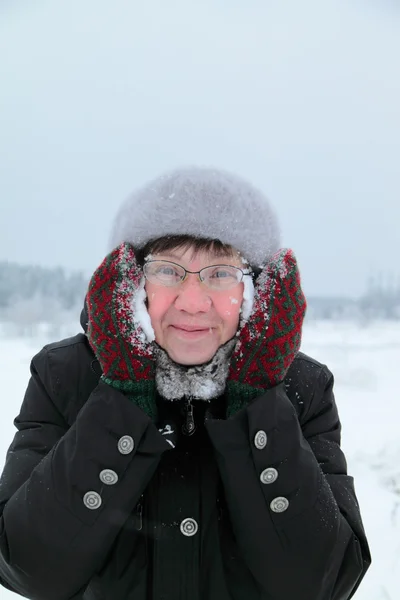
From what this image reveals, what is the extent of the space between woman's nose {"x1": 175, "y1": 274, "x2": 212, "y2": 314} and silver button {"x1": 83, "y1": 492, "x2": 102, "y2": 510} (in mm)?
549

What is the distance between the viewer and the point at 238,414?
4.36 ft

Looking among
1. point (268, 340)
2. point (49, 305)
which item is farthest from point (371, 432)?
point (49, 305)

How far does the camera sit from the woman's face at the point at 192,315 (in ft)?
4.61

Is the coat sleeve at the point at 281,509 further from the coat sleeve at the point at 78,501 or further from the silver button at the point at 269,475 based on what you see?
the coat sleeve at the point at 78,501

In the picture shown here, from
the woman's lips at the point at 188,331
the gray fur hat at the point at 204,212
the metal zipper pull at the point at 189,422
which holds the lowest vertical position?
the metal zipper pull at the point at 189,422

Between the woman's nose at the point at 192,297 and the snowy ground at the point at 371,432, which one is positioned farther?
the snowy ground at the point at 371,432

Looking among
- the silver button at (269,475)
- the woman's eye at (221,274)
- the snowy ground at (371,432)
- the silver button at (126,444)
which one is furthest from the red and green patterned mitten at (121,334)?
the snowy ground at (371,432)

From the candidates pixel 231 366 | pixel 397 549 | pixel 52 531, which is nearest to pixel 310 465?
pixel 231 366

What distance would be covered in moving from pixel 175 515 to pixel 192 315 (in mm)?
551

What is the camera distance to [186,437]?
1428mm

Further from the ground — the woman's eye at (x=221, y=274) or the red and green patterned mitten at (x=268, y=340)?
the woman's eye at (x=221, y=274)


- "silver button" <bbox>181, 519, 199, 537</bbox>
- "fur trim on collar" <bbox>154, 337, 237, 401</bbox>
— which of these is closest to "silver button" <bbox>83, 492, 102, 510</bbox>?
"silver button" <bbox>181, 519, 199, 537</bbox>

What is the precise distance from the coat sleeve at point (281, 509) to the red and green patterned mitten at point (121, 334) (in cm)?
23

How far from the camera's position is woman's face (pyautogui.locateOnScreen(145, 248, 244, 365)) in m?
1.40
